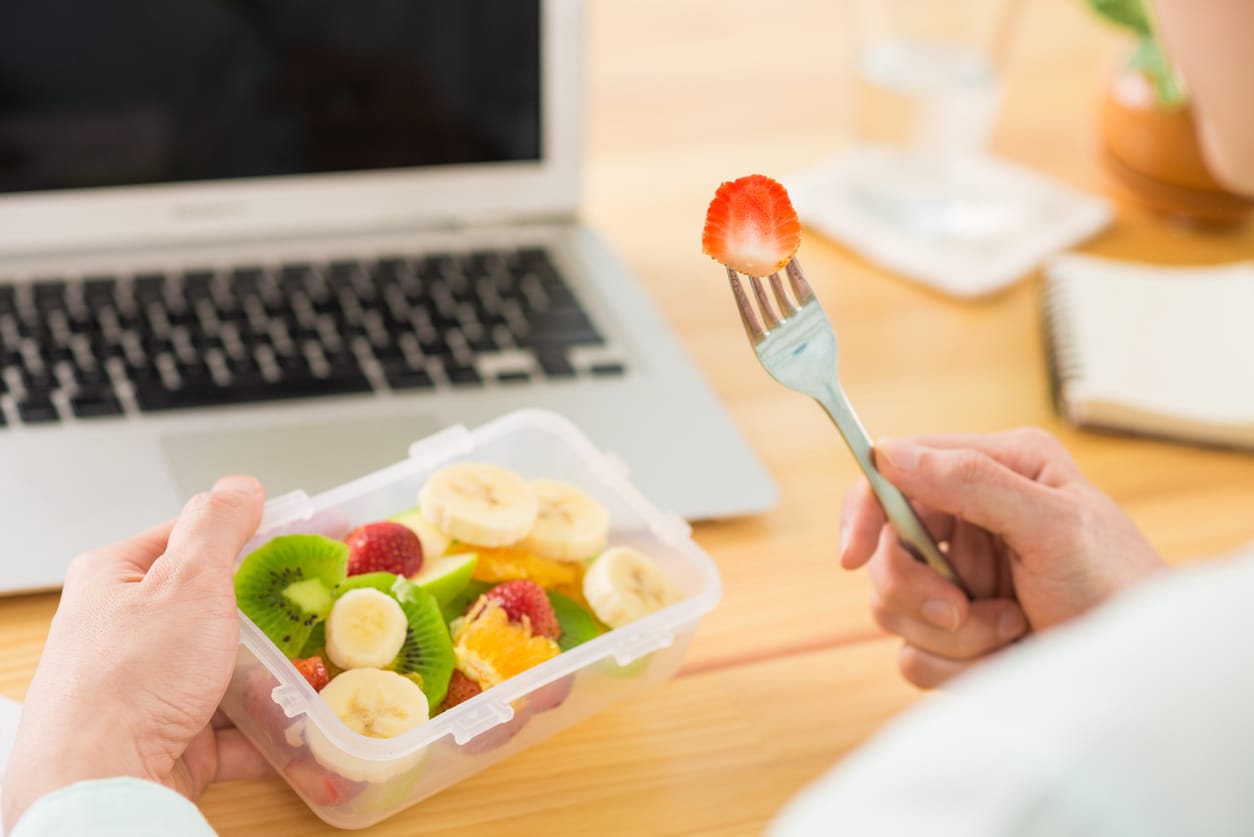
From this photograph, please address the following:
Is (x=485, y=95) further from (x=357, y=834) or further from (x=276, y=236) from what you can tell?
(x=357, y=834)

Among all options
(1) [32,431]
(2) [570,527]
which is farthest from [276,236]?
(2) [570,527]

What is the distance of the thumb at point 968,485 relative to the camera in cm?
68

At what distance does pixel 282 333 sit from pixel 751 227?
0.45 m

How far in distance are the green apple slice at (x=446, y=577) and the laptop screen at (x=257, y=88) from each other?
433mm

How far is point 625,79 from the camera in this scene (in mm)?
1424

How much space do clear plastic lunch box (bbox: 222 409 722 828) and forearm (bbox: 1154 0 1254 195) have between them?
20.1 inches

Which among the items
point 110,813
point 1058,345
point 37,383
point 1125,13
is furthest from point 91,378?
point 1125,13

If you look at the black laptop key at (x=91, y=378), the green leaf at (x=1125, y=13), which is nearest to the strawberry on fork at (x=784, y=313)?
the black laptop key at (x=91, y=378)

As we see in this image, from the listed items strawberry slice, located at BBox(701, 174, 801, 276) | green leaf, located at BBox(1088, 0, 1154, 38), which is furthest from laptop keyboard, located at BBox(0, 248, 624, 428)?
green leaf, located at BBox(1088, 0, 1154, 38)

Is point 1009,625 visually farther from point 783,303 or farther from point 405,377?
point 405,377

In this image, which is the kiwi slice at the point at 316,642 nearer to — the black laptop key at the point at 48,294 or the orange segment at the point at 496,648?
the orange segment at the point at 496,648

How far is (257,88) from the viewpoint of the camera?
0.96 meters

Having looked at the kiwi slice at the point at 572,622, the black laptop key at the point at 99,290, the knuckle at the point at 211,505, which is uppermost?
the knuckle at the point at 211,505

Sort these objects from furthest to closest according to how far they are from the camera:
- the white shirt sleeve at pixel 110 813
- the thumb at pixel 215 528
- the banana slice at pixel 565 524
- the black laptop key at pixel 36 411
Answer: the black laptop key at pixel 36 411 → the banana slice at pixel 565 524 → the thumb at pixel 215 528 → the white shirt sleeve at pixel 110 813
